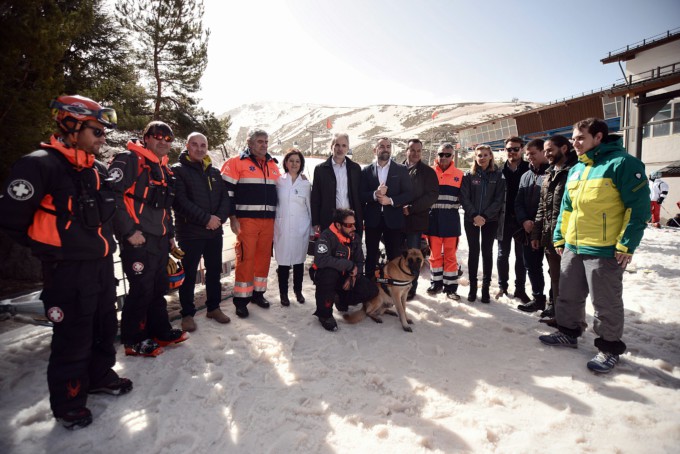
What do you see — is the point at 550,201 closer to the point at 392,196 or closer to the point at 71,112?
the point at 392,196

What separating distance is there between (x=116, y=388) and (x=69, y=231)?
1.44m

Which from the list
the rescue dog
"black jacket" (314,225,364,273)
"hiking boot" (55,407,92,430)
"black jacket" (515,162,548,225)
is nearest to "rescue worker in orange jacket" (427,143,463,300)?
"black jacket" (515,162,548,225)

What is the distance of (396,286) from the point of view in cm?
429

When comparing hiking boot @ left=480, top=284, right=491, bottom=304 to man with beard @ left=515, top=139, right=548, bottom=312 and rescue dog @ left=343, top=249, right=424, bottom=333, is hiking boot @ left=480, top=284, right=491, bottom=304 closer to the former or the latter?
man with beard @ left=515, top=139, right=548, bottom=312

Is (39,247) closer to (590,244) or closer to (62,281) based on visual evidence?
(62,281)

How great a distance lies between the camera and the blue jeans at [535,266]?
15.6ft

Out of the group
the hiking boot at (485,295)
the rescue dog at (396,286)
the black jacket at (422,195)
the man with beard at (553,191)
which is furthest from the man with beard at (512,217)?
the rescue dog at (396,286)

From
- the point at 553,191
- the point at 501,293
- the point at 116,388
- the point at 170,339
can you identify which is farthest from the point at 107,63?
the point at 501,293

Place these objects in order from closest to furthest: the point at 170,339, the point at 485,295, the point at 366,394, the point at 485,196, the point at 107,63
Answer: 1. the point at 366,394
2. the point at 170,339
3. the point at 485,196
4. the point at 485,295
5. the point at 107,63

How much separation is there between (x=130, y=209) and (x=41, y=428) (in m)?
1.83

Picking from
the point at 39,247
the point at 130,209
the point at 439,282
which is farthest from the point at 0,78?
the point at 439,282

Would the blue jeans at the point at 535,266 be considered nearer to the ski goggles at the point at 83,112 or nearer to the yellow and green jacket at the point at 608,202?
the yellow and green jacket at the point at 608,202

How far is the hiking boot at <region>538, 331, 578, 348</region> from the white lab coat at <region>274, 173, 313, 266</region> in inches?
131

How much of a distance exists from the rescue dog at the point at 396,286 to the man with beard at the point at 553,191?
5.36ft
